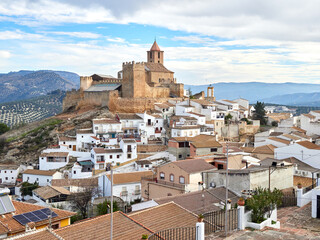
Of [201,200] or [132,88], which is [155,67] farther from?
[201,200]

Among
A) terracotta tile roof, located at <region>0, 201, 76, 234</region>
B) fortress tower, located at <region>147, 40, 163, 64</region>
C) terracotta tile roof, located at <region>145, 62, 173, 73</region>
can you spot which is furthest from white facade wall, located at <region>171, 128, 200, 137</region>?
fortress tower, located at <region>147, 40, 163, 64</region>

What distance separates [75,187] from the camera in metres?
29.5

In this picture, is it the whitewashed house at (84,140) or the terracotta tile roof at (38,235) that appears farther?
the whitewashed house at (84,140)

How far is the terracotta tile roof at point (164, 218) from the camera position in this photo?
11.3 m

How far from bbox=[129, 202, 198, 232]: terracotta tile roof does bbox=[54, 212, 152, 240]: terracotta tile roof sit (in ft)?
1.84

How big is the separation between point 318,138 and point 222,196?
26009mm

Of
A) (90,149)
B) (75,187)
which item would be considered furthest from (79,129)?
(75,187)

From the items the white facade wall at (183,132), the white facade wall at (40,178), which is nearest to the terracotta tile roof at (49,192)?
the white facade wall at (40,178)

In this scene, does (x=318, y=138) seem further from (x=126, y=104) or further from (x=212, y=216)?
(x=212, y=216)

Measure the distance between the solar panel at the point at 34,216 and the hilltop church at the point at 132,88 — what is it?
34.7 meters

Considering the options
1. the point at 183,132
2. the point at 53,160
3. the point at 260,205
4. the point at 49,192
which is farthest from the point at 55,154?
the point at 260,205

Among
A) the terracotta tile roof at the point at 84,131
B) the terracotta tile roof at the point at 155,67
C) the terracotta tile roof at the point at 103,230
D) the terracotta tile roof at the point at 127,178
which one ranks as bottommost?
the terracotta tile roof at the point at 127,178

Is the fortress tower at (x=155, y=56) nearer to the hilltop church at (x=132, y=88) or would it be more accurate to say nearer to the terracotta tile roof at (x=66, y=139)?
the hilltop church at (x=132, y=88)

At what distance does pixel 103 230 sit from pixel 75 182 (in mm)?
21697
